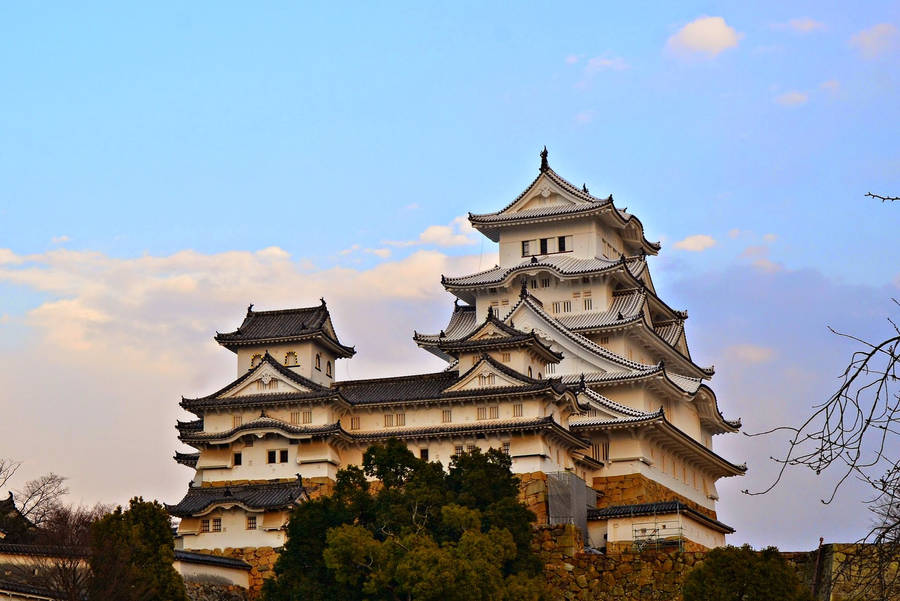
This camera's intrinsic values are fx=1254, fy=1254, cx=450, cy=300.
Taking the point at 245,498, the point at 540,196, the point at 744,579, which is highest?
the point at 540,196

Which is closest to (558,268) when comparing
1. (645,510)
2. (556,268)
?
(556,268)

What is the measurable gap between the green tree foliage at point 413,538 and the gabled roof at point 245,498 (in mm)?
9687

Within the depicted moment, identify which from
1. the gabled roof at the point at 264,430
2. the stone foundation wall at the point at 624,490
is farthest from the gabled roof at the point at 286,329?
the stone foundation wall at the point at 624,490

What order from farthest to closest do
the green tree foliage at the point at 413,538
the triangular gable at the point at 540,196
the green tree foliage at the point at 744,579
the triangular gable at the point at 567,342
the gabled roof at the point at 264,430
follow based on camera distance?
the triangular gable at the point at 540,196 < the triangular gable at the point at 567,342 < the gabled roof at the point at 264,430 < the green tree foliage at the point at 413,538 < the green tree foliage at the point at 744,579

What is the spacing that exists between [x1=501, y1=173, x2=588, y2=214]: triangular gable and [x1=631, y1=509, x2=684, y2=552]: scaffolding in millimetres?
23409

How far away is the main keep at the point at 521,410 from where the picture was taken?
48.2m

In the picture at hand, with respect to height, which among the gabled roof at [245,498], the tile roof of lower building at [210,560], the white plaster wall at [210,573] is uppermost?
the gabled roof at [245,498]

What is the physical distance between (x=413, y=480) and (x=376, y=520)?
1.63m

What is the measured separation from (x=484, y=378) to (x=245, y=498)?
34.8ft

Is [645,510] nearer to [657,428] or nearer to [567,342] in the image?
[657,428]

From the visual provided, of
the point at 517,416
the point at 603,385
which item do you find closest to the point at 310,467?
the point at 517,416

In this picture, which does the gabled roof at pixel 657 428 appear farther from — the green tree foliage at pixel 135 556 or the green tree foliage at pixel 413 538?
the green tree foliage at pixel 135 556

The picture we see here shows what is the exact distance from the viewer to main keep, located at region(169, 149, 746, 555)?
4816 centimetres

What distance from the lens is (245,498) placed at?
1906 inches
